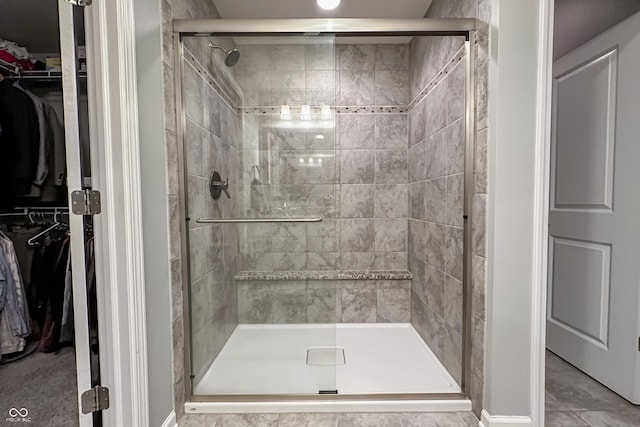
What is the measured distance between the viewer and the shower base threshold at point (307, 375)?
1.68m

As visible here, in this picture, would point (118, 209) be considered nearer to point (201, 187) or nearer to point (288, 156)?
point (201, 187)

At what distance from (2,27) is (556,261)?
3252mm

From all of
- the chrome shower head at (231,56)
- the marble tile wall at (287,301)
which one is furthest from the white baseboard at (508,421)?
the chrome shower head at (231,56)

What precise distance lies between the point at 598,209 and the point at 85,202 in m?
2.58

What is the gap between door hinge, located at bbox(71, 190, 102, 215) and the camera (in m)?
1.19

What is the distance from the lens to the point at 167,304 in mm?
1513

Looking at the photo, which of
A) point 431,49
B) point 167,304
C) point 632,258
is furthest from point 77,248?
point 632,258

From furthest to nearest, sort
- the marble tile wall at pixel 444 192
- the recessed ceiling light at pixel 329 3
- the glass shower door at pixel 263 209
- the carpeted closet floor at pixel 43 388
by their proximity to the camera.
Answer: the recessed ceiling light at pixel 329 3 → the glass shower door at pixel 263 209 → the marble tile wall at pixel 444 192 → the carpeted closet floor at pixel 43 388

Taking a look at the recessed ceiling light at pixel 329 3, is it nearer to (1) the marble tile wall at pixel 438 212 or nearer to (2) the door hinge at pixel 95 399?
(1) the marble tile wall at pixel 438 212

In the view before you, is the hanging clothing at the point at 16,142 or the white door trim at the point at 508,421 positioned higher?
the hanging clothing at the point at 16,142

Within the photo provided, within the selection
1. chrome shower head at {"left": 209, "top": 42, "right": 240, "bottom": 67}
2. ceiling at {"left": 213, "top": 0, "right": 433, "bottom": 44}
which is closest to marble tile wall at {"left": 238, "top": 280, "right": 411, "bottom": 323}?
chrome shower head at {"left": 209, "top": 42, "right": 240, "bottom": 67}

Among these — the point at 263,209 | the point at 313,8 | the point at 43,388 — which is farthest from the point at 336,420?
the point at 313,8
